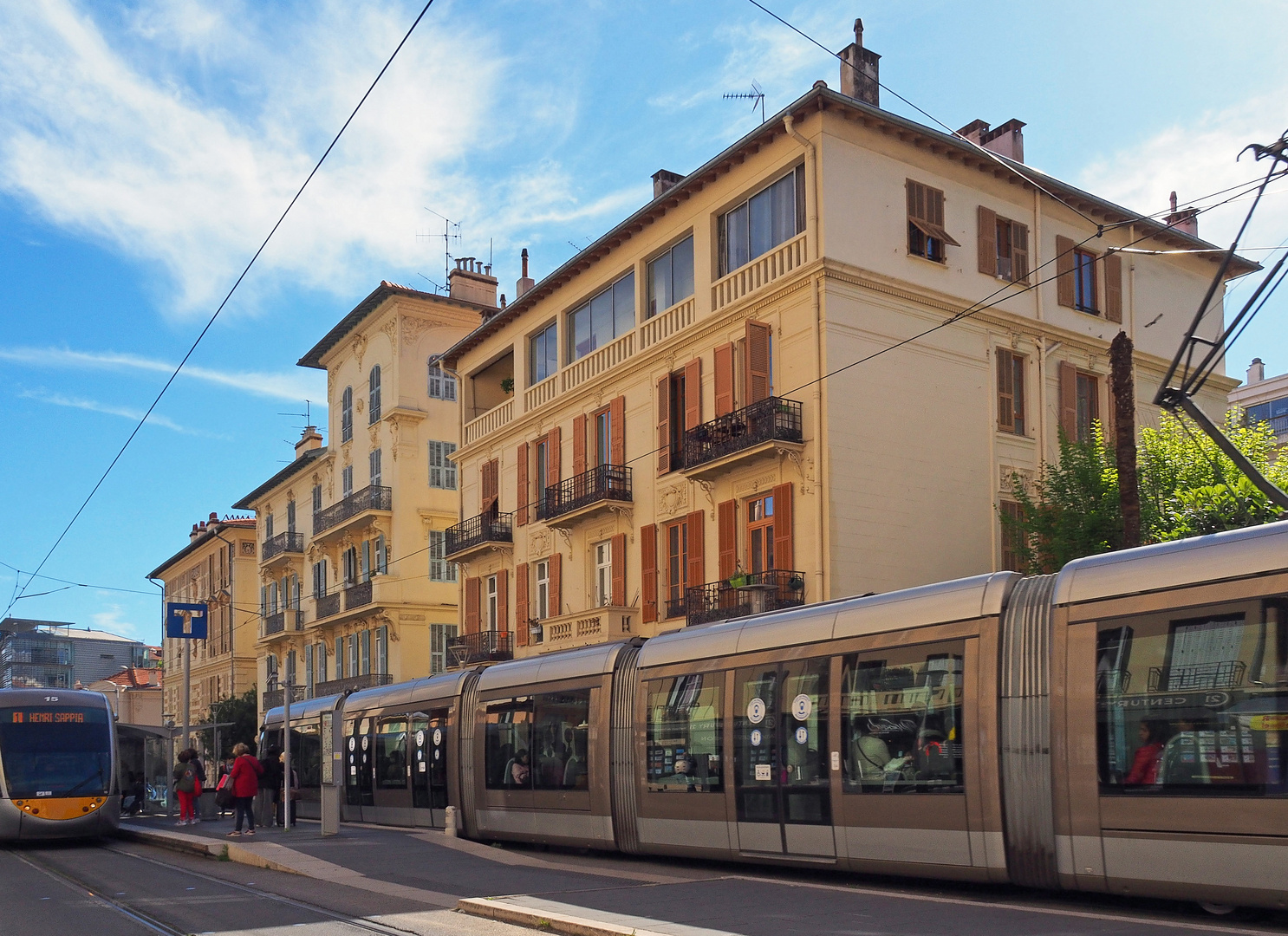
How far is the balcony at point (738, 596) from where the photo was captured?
25562 mm

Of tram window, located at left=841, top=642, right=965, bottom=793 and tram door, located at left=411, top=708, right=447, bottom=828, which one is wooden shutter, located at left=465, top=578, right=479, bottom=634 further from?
tram window, located at left=841, top=642, right=965, bottom=793

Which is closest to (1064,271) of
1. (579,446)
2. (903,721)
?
(579,446)

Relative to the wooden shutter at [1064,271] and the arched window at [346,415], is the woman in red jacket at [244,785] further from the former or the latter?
the arched window at [346,415]

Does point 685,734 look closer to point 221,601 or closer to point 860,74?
point 860,74

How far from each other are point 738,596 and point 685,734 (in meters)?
11.2

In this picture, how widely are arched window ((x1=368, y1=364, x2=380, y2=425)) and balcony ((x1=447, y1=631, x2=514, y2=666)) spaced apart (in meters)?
13.4

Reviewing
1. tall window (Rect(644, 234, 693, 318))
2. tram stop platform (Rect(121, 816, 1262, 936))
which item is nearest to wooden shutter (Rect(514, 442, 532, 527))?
tall window (Rect(644, 234, 693, 318))

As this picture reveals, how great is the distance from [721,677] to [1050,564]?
13.0 meters

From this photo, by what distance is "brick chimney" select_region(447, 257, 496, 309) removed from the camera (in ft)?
162

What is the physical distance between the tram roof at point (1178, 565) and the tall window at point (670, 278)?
19506 mm

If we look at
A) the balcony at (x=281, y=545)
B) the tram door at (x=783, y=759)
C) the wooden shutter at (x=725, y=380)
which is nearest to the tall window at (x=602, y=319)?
the wooden shutter at (x=725, y=380)

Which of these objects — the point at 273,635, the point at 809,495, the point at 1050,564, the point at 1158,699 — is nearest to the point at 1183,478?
the point at 1050,564

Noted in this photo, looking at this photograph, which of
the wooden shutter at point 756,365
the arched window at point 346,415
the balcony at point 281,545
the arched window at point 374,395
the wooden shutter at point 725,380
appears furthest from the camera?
the balcony at point 281,545

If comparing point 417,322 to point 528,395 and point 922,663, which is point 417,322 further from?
point 922,663
